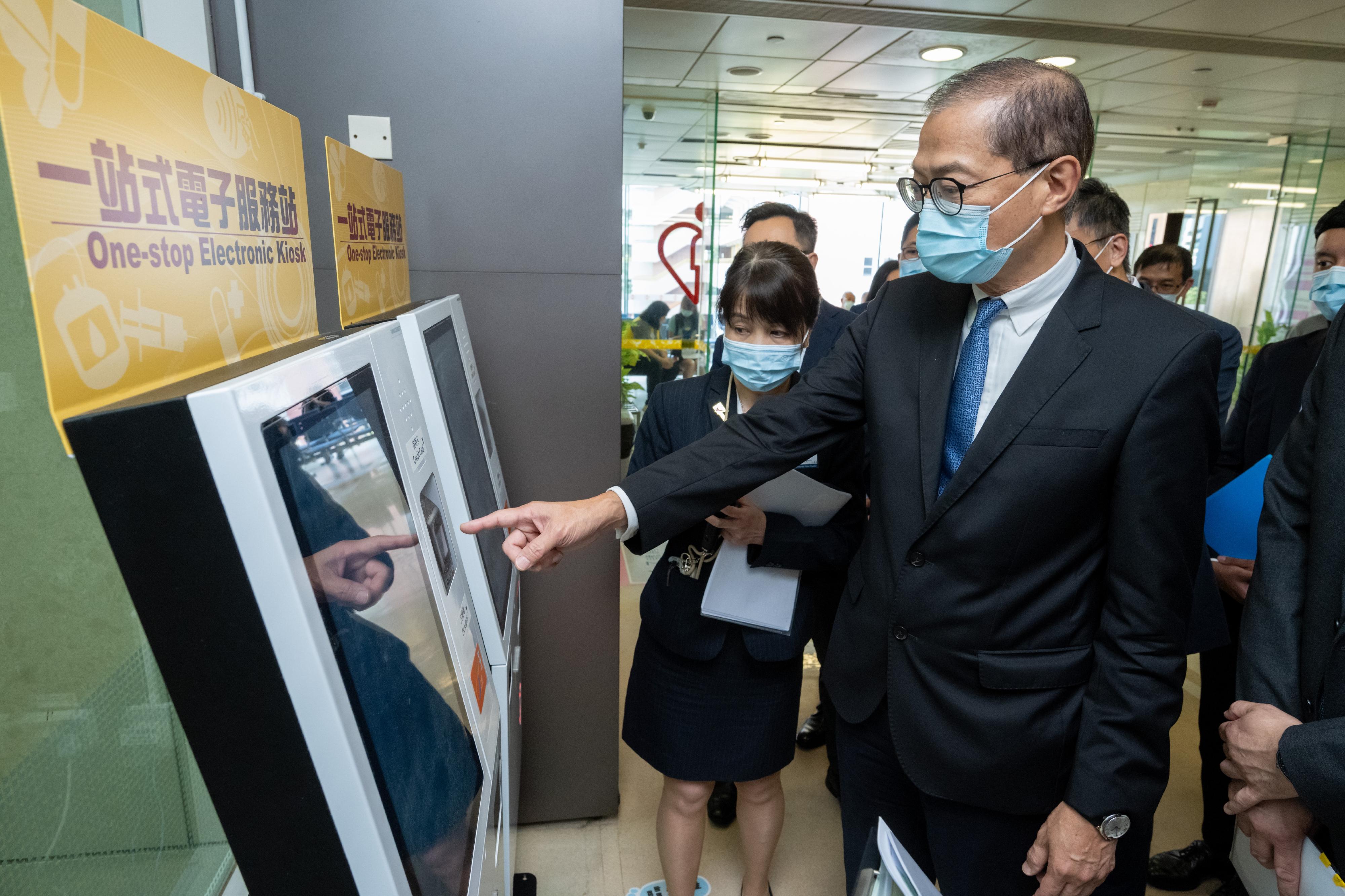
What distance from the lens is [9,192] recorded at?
105 cm

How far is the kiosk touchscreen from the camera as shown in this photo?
1149 millimetres

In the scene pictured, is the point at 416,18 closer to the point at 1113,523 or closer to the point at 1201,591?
the point at 1113,523

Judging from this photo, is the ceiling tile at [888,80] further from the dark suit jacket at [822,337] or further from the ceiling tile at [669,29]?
the dark suit jacket at [822,337]

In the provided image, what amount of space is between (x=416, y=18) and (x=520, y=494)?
1.15 meters

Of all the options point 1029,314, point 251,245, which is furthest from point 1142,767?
point 251,245

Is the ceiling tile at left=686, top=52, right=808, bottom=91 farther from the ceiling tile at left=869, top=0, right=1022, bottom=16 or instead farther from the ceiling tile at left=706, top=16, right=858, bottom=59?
the ceiling tile at left=869, top=0, right=1022, bottom=16

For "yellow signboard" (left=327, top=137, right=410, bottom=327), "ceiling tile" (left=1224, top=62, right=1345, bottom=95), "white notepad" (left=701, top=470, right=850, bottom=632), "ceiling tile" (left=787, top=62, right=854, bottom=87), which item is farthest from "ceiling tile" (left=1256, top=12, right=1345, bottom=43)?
"yellow signboard" (left=327, top=137, right=410, bottom=327)

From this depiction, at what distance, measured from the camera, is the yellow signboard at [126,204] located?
514 mm

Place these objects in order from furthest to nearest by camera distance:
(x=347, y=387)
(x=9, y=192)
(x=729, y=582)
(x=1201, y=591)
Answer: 1. (x=729, y=582)
2. (x=1201, y=591)
3. (x=9, y=192)
4. (x=347, y=387)

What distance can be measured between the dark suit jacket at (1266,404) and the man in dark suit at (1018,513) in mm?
1217

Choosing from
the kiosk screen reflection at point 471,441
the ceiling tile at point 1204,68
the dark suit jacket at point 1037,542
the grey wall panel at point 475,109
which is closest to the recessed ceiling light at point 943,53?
the ceiling tile at point 1204,68

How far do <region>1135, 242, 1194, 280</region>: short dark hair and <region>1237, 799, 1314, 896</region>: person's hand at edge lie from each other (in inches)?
110

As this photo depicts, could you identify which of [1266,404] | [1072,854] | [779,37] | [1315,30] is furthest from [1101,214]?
[1315,30]

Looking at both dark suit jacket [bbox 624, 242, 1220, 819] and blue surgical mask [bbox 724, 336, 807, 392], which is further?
blue surgical mask [bbox 724, 336, 807, 392]
